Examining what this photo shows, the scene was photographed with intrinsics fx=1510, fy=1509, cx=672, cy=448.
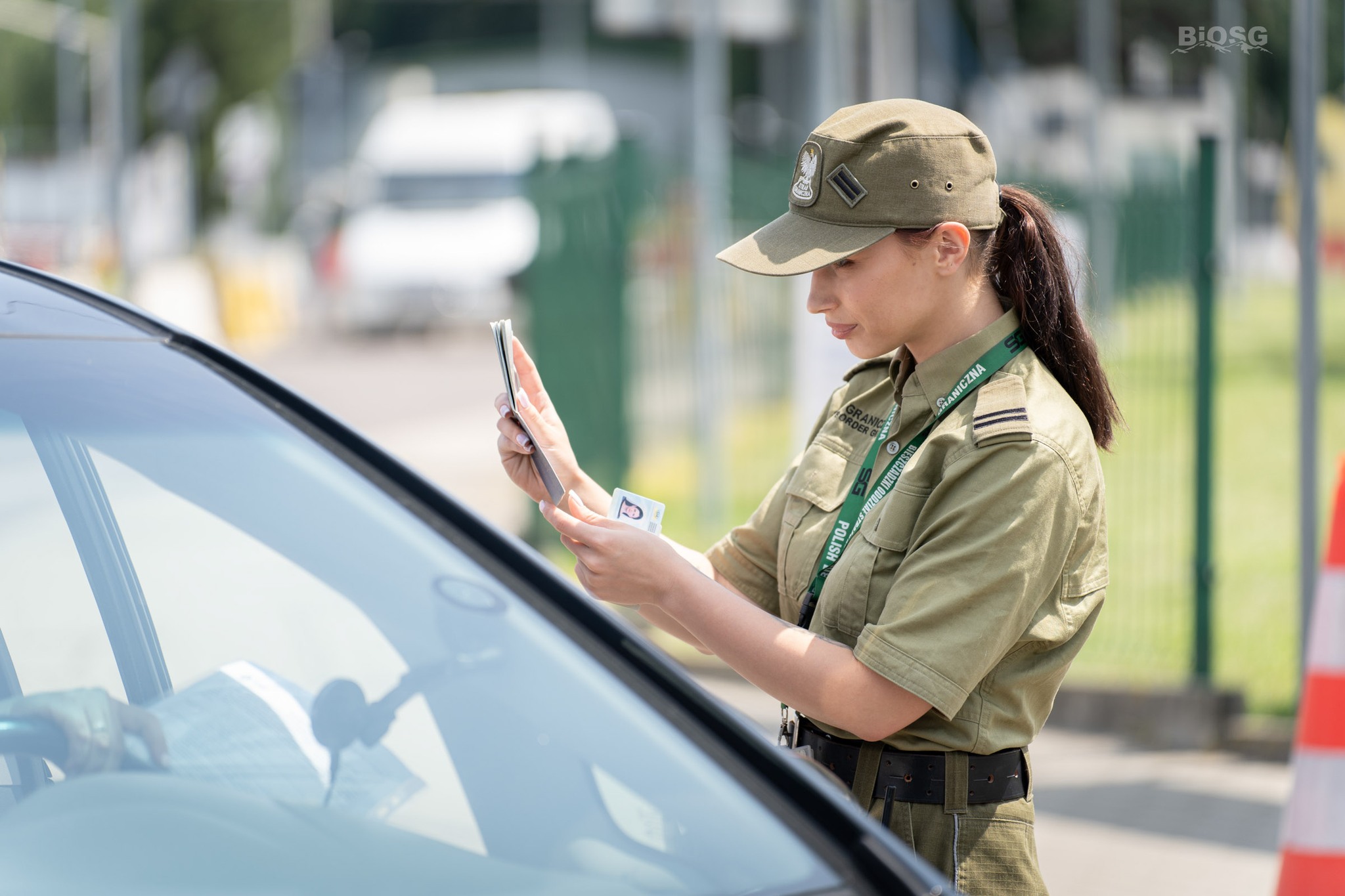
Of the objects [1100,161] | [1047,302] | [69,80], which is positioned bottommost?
[1047,302]

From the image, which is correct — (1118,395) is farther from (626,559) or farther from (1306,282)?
(626,559)

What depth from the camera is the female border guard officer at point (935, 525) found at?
5.91 feet

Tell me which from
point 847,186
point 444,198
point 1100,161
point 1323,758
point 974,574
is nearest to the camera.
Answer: point 974,574

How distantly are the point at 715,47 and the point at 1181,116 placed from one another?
52.0 feet

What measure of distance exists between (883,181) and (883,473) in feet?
1.27

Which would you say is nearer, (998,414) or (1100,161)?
(998,414)

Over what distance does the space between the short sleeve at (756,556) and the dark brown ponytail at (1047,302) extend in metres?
0.43

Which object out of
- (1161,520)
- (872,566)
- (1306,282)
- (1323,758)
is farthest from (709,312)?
(872,566)

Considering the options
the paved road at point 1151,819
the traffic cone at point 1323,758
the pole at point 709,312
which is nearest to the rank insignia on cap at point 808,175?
the traffic cone at point 1323,758

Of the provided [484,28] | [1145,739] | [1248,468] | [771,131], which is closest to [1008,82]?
[771,131]

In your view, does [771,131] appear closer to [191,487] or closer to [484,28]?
[484,28]

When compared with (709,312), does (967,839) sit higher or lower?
lower

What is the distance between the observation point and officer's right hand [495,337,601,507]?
6.88ft

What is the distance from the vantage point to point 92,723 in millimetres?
1478
